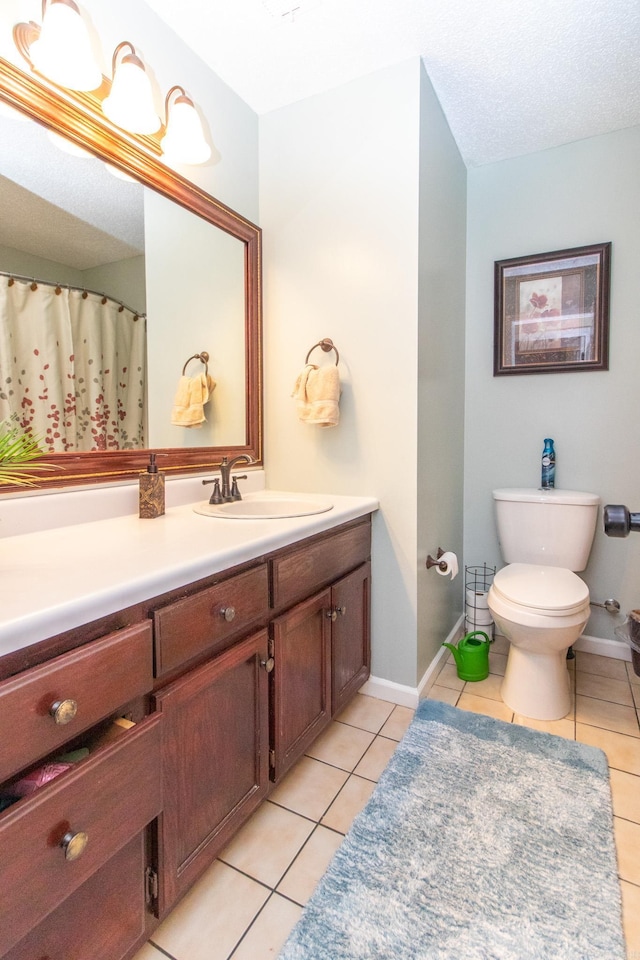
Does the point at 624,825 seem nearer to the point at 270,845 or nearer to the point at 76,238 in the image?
the point at 270,845

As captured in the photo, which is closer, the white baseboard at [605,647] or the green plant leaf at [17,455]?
the green plant leaf at [17,455]

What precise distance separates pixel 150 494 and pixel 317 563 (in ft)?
1.77

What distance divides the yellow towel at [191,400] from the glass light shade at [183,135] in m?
0.69

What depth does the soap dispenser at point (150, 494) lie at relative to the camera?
4.61 ft

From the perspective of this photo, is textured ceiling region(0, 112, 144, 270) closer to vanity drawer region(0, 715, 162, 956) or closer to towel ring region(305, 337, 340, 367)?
towel ring region(305, 337, 340, 367)

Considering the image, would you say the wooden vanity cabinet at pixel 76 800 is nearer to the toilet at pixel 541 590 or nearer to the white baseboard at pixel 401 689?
the white baseboard at pixel 401 689

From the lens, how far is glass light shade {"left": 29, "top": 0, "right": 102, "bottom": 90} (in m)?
1.13

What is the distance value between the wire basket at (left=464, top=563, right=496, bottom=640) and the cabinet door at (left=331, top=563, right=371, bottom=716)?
2.49 ft

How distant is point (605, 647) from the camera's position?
2.21m

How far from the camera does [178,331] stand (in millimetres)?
1632

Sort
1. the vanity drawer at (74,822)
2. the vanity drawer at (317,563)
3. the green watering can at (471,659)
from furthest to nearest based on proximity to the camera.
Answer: the green watering can at (471,659), the vanity drawer at (317,563), the vanity drawer at (74,822)

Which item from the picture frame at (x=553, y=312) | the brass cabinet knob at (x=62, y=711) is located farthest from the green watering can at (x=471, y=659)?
the brass cabinet knob at (x=62, y=711)

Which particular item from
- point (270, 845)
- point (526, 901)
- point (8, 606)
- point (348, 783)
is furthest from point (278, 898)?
point (8, 606)

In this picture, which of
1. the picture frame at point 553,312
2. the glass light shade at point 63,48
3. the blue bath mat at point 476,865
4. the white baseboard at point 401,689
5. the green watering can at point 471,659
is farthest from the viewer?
the picture frame at point 553,312
